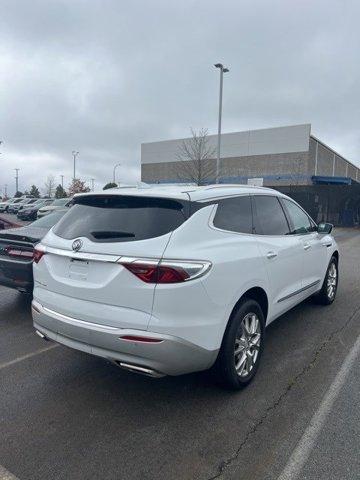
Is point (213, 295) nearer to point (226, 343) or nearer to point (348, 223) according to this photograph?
point (226, 343)

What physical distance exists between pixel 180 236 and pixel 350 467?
1.94m

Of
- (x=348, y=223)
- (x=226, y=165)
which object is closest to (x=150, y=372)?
(x=348, y=223)

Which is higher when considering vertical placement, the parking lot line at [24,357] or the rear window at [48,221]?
the rear window at [48,221]

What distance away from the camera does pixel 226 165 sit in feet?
172

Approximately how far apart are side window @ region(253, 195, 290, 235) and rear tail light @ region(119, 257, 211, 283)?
130 cm

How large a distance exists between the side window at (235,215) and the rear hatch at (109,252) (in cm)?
43

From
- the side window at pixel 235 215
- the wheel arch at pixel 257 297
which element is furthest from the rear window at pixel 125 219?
the wheel arch at pixel 257 297

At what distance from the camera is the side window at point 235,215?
11.5 feet

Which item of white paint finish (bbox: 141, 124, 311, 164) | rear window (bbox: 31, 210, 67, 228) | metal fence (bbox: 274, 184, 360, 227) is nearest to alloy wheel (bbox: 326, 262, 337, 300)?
rear window (bbox: 31, 210, 67, 228)

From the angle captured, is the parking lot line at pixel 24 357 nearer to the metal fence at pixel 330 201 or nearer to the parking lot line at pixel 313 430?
the parking lot line at pixel 313 430

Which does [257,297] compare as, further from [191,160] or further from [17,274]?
[191,160]

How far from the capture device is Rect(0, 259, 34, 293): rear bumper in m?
5.60

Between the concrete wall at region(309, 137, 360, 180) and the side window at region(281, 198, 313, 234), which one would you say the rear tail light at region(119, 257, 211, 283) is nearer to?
the side window at region(281, 198, 313, 234)

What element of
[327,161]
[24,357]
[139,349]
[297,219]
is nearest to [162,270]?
[139,349]
